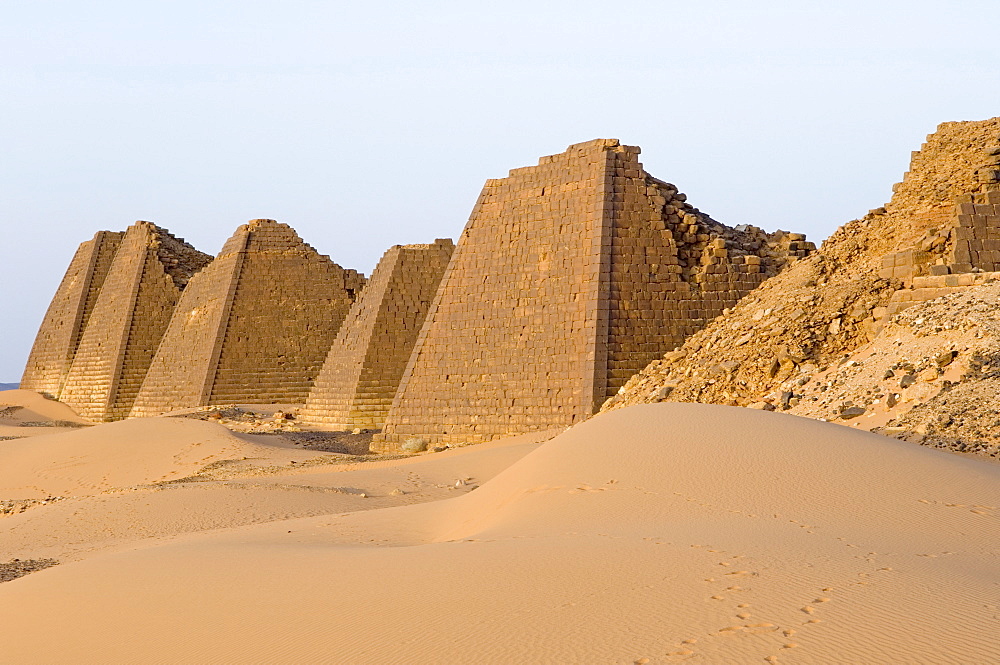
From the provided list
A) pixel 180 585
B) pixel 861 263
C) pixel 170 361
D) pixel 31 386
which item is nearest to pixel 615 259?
pixel 861 263

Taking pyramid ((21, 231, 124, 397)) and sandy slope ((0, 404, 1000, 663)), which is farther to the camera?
pyramid ((21, 231, 124, 397))

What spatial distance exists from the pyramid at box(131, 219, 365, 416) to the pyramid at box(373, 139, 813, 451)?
351 inches

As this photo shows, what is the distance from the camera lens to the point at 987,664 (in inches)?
132

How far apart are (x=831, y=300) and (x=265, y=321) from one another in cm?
1607

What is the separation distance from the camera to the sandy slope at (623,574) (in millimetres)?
3785

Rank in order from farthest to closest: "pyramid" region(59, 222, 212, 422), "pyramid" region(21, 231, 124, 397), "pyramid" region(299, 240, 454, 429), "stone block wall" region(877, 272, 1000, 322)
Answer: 1. "pyramid" region(21, 231, 124, 397)
2. "pyramid" region(59, 222, 212, 422)
3. "pyramid" region(299, 240, 454, 429)
4. "stone block wall" region(877, 272, 1000, 322)

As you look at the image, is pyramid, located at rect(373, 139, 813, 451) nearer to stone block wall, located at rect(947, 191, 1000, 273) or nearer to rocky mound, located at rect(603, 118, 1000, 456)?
rocky mound, located at rect(603, 118, 1000, 456)

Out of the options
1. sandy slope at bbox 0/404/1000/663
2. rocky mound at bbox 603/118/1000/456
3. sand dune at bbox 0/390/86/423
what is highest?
rocky mound at bbox 603/118/1000/456

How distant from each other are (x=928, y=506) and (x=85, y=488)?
1306 cm

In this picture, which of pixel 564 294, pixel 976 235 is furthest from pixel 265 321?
pixel 976 235

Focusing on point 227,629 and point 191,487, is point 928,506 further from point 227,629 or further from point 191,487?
point 191,487

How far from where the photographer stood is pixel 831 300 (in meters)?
14.0

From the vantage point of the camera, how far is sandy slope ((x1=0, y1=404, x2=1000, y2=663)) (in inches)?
149

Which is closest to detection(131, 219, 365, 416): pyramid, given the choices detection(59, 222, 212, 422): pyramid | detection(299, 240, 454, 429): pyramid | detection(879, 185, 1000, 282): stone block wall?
detection(299, 240, 454, 429): pyramid
